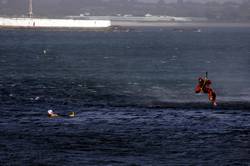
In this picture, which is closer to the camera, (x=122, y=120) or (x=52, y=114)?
(x=122, y=120)

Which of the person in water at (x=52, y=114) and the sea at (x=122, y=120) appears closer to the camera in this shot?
the sea at (x=122, y=120)

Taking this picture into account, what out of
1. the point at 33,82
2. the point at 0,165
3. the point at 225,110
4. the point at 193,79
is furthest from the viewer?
the point at 193,79

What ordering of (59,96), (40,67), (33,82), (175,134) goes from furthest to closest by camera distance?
(40,67)
(33,82)
(59,96)
(175,134)

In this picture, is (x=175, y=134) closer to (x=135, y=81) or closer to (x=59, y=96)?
(x=59, y=96)

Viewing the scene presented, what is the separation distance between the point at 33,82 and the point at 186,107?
27.9 metres

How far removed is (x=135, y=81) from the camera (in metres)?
91.4

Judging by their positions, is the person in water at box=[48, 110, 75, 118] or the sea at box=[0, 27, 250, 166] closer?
the sea at box=[0, 27, 250, 166]

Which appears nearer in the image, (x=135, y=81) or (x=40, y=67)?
(x=135, y=81)

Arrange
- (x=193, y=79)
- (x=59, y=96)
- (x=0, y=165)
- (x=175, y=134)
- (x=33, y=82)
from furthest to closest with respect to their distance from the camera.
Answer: (x=193, y=79), (x=33, y=82), (x=59, y=96), (x=175, y=134), (x=0, y=165)

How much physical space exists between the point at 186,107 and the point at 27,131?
1691 centimetres

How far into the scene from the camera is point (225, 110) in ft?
211

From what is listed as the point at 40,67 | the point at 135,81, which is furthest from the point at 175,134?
the point at 40,67

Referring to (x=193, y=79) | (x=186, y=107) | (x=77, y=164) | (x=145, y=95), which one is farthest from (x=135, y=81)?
(x=77, y=164)

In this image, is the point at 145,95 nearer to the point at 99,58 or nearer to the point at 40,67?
the point at 40,67
